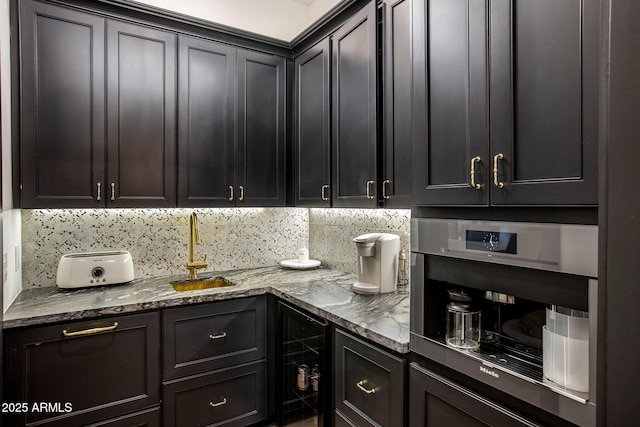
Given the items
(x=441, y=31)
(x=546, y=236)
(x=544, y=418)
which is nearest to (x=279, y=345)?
(x=544, y=418)

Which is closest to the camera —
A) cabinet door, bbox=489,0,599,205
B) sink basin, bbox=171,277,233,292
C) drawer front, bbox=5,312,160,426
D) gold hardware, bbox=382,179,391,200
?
cabinet door, bbox=489,0,599,205

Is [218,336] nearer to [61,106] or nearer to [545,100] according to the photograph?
[61,106]

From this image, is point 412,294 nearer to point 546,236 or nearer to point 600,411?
point 546,236

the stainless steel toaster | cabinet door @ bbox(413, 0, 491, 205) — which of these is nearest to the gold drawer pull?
the stainless steel toaster

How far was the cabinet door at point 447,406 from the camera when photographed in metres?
1.08

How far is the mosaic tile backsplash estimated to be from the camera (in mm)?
2289

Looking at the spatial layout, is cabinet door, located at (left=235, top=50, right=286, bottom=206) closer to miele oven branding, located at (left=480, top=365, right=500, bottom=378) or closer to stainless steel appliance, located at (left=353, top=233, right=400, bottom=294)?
stainless steel appliance, located at (left=353, top=233, right=400, bottom=294)

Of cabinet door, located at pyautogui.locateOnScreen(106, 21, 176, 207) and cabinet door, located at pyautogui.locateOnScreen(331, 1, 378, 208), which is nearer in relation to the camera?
cabinet door, located at pyautogui.locateOnScreen(331, 1, 378, 208)

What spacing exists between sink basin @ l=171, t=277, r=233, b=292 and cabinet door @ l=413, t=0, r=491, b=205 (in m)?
1.71

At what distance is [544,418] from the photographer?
980 mm

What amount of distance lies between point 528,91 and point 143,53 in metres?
2.18

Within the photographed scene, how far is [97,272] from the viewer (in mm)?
2225

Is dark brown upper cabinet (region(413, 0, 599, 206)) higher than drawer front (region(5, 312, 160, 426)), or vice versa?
dark brown upper cabinet (region(413, 0, 599, 206))

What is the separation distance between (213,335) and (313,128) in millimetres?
1472
